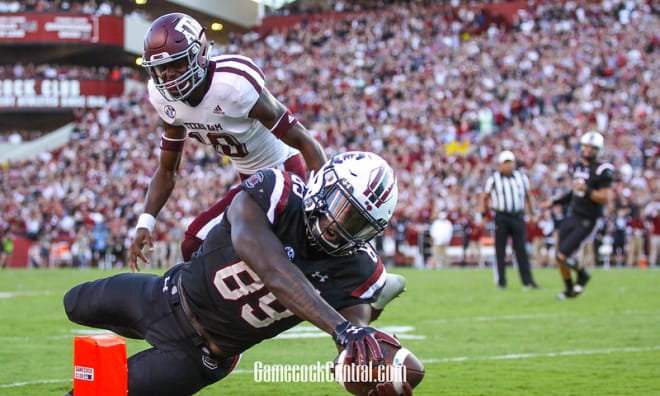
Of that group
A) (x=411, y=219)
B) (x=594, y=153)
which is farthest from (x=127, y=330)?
(x=411, y=219)

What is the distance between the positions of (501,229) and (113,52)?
83.2 ft

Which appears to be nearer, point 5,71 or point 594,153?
point 594,153

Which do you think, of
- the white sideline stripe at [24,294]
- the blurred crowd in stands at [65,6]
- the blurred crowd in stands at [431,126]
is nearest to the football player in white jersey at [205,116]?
the white sideline stripe at [24,294]

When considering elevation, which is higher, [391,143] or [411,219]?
[391,143]

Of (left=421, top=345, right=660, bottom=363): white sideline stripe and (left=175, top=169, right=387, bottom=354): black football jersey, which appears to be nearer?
(left=175, top=169, right=387, bottom=354): black football jersey

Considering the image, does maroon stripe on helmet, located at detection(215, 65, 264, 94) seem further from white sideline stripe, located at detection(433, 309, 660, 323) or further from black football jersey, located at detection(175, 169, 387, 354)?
white sideline stripe, located at detection(433, 309, 660, 323)

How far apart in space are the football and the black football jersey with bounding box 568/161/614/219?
8.81m

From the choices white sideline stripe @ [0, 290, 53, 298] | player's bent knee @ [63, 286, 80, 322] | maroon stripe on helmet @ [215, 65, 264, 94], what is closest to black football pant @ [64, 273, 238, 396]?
player's bent knee @ [63, 286, 80, 322]

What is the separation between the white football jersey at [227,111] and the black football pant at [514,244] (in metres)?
7.74

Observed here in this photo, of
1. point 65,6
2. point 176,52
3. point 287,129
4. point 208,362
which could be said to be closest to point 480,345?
point 287,129

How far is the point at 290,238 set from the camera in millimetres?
3600

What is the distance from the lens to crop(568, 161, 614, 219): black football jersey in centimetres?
1150

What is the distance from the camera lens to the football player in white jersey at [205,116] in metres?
4.93

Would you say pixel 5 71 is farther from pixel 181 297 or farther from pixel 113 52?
pixel 181 297
